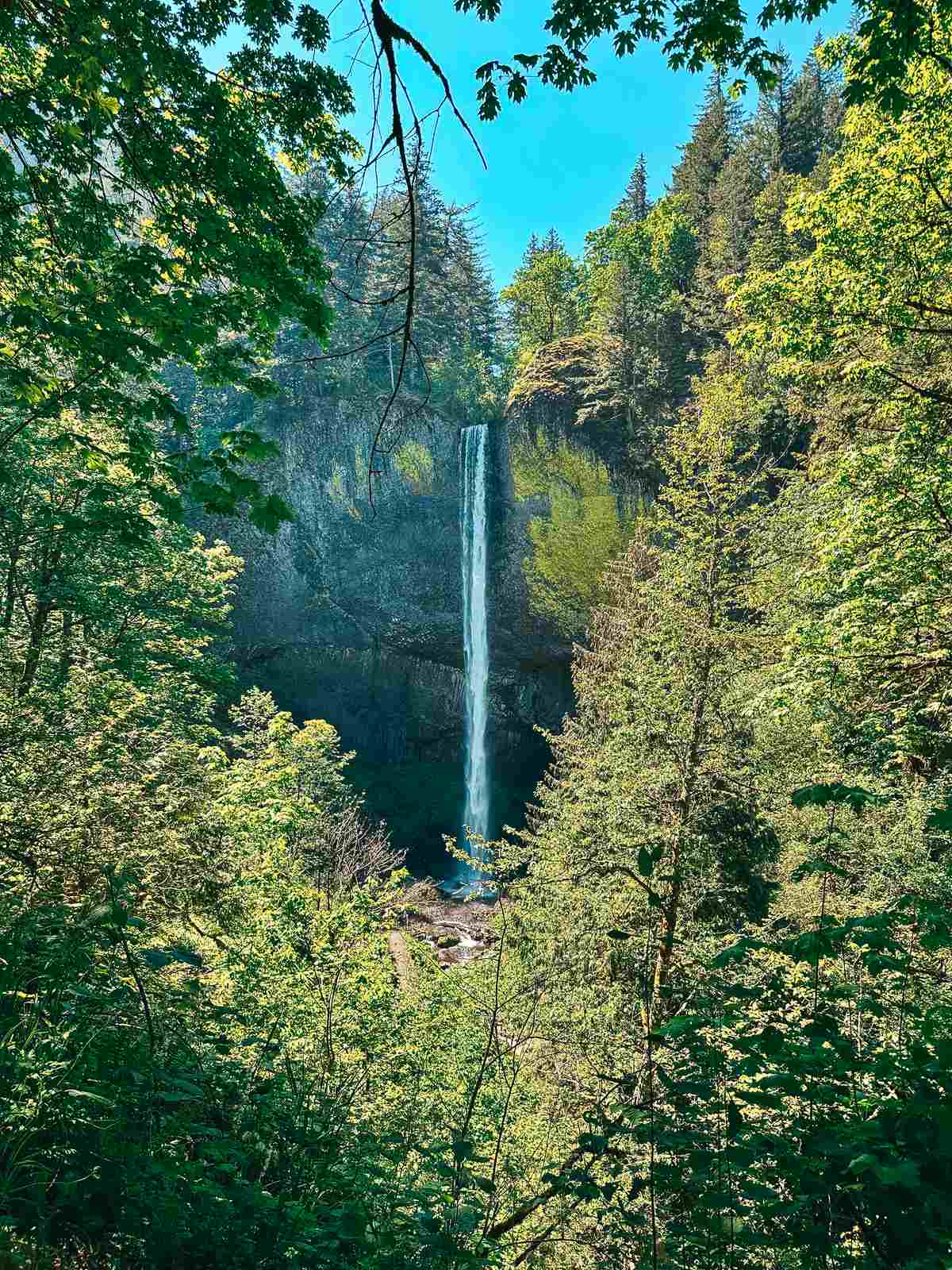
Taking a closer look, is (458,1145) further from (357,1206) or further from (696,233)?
(696,233)

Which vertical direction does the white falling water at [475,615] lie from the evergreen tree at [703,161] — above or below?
below

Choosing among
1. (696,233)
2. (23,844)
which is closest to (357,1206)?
(23,844)

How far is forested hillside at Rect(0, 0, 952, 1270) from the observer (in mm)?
2023

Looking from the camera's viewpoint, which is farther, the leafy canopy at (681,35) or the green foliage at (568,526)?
the green foliage at (568,526)

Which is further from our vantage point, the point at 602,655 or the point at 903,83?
the point at 602,655

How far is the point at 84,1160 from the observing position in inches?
77.4

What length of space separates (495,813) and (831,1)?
91.7 ft

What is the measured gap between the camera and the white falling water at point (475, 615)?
28906mm

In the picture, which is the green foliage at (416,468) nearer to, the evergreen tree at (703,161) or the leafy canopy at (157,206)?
the evergreen tree at (703,161)

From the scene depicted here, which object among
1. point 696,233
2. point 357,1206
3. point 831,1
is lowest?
point 357,1206

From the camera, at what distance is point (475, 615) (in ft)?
95.4

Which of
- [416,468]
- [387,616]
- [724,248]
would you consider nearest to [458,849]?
[387,616]

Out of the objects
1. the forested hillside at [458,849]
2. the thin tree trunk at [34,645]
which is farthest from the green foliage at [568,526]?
the thin tree trunk at [34,645]

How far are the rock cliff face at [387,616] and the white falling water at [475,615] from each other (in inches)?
20.2
